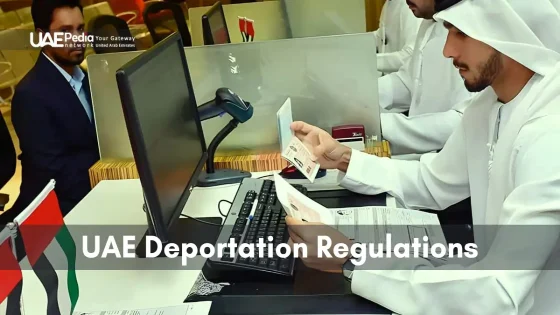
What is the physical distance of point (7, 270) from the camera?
81 cm

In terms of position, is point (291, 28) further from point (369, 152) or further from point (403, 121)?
point (369, 152)

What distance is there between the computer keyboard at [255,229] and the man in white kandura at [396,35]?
Answer: 60.3 inches

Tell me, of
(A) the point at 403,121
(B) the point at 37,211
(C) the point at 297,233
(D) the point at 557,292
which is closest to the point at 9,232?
(B) the point at 37,211

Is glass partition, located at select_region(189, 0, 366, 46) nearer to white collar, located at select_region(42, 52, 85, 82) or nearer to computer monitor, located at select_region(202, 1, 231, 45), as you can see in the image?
computer monitor, located at select_region(202, 1, 231, 45)

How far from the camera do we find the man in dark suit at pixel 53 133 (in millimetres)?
2102

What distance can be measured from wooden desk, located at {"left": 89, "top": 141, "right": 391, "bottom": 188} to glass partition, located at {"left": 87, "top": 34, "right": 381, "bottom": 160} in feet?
0.15

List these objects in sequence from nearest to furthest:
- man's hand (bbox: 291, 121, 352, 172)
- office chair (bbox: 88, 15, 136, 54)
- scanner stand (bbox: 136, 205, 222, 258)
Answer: scanner stand (bbox: 136, 205, 222, 258), man's hand (bbox: 291, 121, 352, 172), office chair (bbox: 88, 15, 136, 54)

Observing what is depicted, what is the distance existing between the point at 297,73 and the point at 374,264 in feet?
2.74

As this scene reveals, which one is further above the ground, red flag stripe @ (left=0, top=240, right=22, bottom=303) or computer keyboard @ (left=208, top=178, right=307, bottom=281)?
red flag stripe @ (left=0, top=240, right=22, bottom=303)

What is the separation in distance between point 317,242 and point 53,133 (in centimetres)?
131

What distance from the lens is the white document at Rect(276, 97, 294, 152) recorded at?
1.57m

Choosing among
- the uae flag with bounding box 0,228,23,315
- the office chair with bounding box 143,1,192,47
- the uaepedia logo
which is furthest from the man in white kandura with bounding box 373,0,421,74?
the uae flag with bounding box 0,228,23,315

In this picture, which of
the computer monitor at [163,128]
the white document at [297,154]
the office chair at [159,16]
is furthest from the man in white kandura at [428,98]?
the office chair at [159,16]

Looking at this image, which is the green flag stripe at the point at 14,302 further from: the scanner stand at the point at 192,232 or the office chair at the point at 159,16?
the office chair at the point at 159,16
